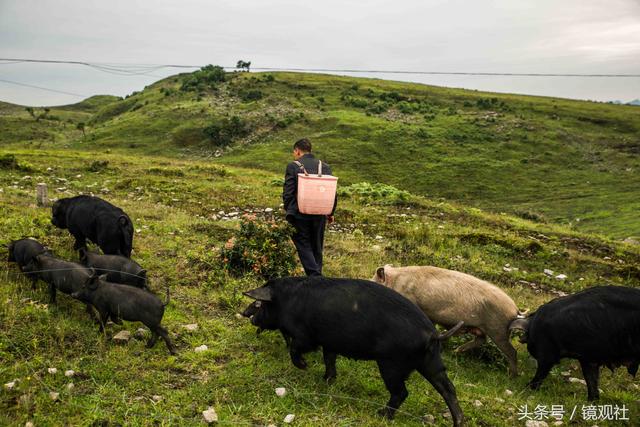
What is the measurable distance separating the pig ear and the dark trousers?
63.3 inches

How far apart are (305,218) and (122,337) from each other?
10.3ft

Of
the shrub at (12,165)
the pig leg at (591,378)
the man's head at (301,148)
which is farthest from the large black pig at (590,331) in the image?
the shrub at (12,165)

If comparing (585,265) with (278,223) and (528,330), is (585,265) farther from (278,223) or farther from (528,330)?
(278,223)

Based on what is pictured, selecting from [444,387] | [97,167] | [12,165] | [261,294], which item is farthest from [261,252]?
[97,167]

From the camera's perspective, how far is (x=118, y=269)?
24.5 ft

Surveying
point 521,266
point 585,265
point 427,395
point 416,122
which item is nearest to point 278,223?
point 427,395

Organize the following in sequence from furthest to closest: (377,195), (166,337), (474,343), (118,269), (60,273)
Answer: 1. (377,195)
2. (118,269)
3. (474,343)
4. (60,273)
5. (166,337)

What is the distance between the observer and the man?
24.7 ft

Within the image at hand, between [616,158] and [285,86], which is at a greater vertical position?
[285,86]

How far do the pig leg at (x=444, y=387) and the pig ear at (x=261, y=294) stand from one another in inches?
83.9

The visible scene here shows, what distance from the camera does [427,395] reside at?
5.89 meters

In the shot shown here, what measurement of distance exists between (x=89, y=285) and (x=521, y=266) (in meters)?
10.3

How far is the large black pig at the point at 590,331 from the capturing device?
6.21 m

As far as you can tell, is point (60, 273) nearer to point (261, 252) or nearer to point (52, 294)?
point (52, 294)
